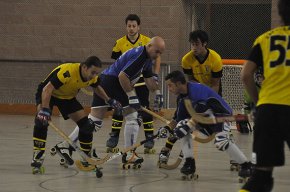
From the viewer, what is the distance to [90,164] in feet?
28.8

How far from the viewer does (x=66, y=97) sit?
9023 mm

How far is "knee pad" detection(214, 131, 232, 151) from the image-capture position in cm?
822

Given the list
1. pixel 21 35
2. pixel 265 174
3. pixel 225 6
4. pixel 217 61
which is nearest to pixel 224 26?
pixel 225 6

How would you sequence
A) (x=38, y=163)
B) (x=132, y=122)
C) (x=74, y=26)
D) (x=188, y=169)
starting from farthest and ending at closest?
1. (x=74, y=26)
2. (x=132, y=122)
3. (x=38, y=163)
4. (x=188, y=169)

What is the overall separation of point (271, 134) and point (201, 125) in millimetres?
2898

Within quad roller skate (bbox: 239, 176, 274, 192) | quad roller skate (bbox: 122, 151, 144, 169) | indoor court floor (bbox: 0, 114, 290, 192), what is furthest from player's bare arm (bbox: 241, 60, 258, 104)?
quad roller skate (bbox: 122, 151, 144, 169)

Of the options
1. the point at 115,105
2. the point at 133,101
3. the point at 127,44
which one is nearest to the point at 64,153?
the point at 115,105

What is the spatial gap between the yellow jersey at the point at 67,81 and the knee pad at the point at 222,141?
57.8 inches

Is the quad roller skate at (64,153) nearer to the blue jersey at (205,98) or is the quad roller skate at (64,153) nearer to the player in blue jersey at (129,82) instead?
the player in blue jersey at (129,82)

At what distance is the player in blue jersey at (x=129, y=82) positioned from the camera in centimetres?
914

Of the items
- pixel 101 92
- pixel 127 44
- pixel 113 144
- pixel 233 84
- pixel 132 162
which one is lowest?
pixel 132 162

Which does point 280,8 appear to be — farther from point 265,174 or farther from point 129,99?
point 129,99

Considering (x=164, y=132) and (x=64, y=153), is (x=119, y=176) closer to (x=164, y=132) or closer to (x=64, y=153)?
(x=164, y=132)

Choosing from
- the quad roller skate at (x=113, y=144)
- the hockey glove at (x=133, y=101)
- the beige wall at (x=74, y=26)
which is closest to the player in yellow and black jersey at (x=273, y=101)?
the hockey glove at (x=133, y=101)
